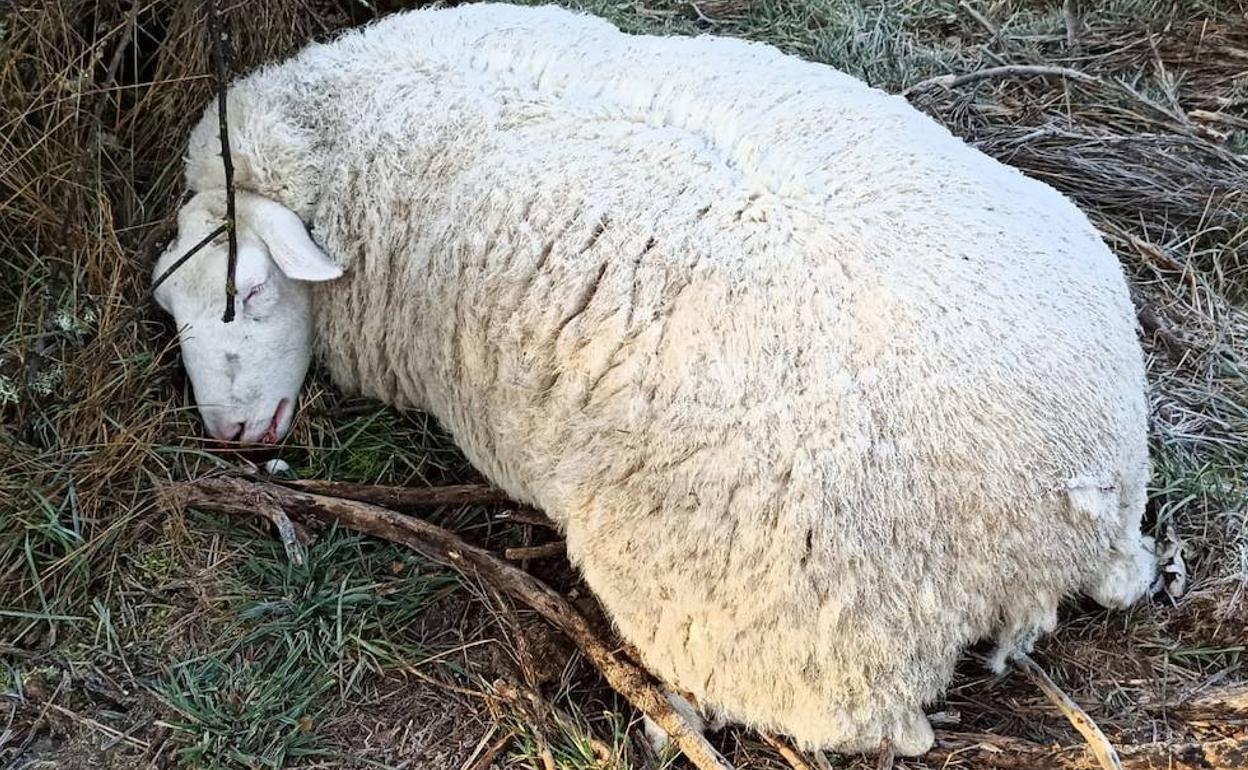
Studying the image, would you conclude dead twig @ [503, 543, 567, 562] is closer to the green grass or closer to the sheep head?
the green grass

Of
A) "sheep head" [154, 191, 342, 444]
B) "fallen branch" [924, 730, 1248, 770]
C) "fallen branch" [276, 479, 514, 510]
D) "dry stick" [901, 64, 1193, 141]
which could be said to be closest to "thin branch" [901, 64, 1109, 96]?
"dry stick" [901, 64, 1193, 141]

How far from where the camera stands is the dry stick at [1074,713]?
2160 millimetres

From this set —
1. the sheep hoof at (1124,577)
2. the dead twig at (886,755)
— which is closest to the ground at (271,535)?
the sheep hoof at (1124,577)

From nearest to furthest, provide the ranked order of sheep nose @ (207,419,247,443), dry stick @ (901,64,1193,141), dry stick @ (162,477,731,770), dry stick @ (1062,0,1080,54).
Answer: dry stick @ (162,477,731,770) → sheep nose @ (207,419,247,443) → dry stick @ (901,64,1193,141) → dry stick @ (1062,0,1080,54)

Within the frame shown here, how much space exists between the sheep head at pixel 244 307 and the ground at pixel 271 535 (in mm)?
133

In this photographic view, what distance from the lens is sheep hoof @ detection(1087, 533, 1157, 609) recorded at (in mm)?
2309

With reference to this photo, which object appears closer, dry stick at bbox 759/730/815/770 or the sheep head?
dry stick at bbox 759/730/815/770

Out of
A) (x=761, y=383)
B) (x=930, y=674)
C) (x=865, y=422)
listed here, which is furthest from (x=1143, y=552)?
(x=761, y=383)

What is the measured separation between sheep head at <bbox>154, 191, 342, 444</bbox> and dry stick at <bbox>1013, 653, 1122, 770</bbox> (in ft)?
6.90

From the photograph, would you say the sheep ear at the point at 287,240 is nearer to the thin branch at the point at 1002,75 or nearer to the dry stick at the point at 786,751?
the dry stick at the point at 786,751

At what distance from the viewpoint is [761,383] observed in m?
2.14

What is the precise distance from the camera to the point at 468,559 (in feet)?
9.19

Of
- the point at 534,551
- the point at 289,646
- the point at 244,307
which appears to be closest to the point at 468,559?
the point at 534,551

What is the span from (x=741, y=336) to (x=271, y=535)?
1.62 meters
